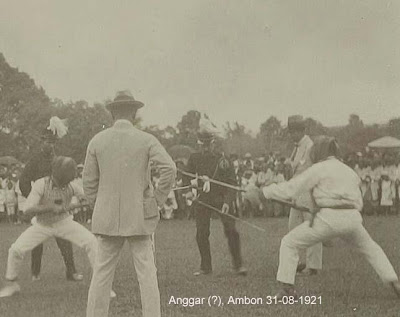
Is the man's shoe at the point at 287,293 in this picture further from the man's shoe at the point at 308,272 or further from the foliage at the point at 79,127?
the foliage at the point at 79,127

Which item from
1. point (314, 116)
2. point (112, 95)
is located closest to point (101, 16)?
point (112, 95)

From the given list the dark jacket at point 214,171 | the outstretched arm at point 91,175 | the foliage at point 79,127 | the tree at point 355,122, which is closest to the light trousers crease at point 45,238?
the foliage at point 79,127

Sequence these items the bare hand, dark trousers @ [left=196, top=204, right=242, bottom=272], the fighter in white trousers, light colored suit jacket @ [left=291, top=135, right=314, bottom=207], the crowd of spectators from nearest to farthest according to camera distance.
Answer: the fighter in white trousers → light colored suit jacket @ [left=291, top=135, right=314, bottom=207] → dark trousers @ [left=196, top=204, right=242, bottom=272] → the bare hand → the crowd of spectators

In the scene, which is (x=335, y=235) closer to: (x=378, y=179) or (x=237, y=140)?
(x=237, y=140)

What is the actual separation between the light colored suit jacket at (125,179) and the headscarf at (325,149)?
1.07m

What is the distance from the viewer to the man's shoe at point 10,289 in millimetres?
5152

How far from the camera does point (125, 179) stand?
14.6ft

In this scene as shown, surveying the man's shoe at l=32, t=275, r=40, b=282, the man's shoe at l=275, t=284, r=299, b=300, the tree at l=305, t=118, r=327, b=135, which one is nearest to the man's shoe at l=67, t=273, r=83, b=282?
the man's shoe at l=32, t=275, r=40, b=282

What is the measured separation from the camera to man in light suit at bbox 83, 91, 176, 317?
4.43m

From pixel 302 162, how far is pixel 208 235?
3.04 feet

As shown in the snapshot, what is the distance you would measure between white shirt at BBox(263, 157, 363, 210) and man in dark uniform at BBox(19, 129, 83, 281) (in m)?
1.59

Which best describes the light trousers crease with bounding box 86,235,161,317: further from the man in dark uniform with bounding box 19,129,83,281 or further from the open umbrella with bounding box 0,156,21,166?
the open umbrella with bounding box 0,156,21,166

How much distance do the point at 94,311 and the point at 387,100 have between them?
2.36 m

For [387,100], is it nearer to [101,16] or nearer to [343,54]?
[343,54]
